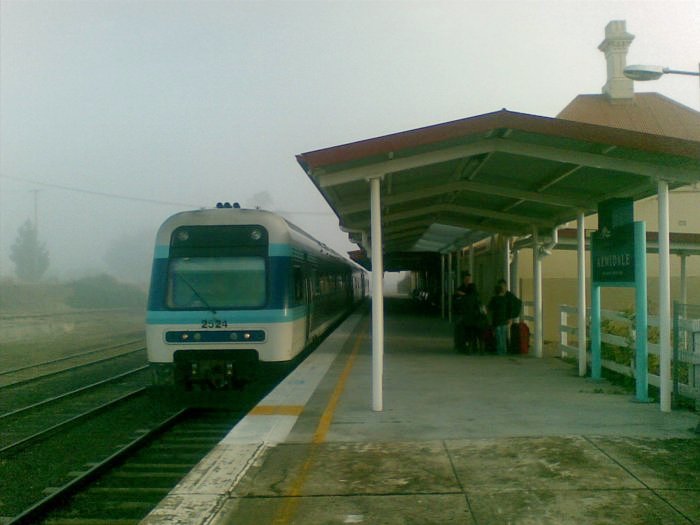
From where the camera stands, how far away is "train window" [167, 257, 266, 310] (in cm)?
1102

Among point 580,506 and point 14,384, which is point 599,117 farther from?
point 580,506

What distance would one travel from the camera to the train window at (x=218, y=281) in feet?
36.1

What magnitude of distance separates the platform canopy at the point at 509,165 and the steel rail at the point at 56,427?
15.1 feet

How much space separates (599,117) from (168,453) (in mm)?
34436

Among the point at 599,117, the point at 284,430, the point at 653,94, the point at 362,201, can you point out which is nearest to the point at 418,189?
the point at 362,201

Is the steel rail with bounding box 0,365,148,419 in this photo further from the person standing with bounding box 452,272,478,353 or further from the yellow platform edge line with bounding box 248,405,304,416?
the person standing with bounding box 452,272,478,353

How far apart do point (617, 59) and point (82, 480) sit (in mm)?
39377

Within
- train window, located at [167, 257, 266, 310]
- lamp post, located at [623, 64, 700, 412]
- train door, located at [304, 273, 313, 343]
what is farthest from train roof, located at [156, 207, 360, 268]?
lamp post, located at [623, 64, 700, 412]

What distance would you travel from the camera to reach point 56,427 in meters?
9.93

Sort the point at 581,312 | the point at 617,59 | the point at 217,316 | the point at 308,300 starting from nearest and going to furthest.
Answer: the point at 217,316 < the point at 581,312 < the point at 308,300 < the point at 617,59

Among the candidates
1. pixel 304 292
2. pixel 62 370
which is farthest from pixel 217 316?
pixel 62 370

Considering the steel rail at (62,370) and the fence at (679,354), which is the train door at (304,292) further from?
the steel rail at (62,370)

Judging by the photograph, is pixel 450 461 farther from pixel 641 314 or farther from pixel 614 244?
pixel 614 244

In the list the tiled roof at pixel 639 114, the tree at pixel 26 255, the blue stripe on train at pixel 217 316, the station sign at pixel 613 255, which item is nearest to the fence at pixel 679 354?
the station sign at pixel 613 255
